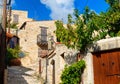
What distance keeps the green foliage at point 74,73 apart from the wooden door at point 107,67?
814 millimetres

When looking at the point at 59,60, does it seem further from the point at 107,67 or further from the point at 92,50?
the point at 107,67

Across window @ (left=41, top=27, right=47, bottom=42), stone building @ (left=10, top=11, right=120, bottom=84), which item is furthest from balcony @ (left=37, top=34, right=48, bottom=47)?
stone building @ (left=10, top=11, right=120, bottom=84)

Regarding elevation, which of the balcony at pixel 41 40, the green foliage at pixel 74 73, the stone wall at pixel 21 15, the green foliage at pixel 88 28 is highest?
the stone wall at pixel 21 15

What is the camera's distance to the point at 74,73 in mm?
15711

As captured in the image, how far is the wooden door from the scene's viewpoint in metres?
14.2

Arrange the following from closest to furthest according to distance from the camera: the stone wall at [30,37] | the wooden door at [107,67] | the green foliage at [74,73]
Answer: the wooden door at [107,67] → the green foliage at [74,73] → the stone wall at [30,37]

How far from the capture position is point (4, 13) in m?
14.2

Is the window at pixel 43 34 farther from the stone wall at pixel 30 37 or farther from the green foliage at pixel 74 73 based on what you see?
the green foliage at pixel 74 73

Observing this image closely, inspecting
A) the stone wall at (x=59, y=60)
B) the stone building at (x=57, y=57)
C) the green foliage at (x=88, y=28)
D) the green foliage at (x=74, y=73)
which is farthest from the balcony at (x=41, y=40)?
the green foliage at (x=74, y=73)

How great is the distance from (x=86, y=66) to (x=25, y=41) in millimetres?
29746

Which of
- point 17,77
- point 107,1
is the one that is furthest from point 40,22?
point 107,1

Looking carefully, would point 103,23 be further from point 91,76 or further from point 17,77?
point 17,77

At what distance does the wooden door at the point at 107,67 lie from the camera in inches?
559

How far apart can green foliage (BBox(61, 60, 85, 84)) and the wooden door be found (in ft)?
2.67
